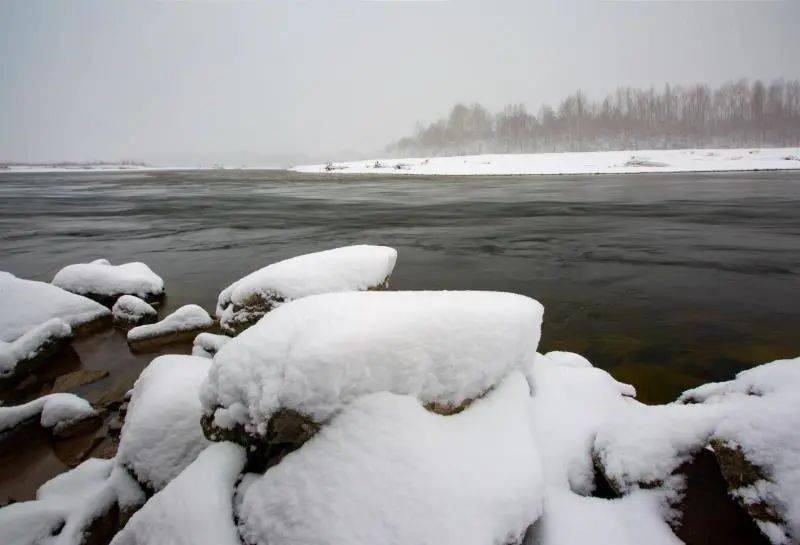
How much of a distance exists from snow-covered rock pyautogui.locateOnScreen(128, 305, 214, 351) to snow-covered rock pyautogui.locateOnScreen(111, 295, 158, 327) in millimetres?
505

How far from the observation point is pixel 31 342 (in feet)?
15.6

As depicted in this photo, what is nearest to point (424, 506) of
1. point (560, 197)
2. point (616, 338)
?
point (616, 338)

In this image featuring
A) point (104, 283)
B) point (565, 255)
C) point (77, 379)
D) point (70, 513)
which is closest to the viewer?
point (70, 513)

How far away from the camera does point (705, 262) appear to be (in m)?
9.09

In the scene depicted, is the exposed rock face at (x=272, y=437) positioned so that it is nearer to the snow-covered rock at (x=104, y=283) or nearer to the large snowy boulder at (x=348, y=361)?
the large snowy boulder at (x=348, y=361)

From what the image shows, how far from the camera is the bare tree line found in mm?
66750

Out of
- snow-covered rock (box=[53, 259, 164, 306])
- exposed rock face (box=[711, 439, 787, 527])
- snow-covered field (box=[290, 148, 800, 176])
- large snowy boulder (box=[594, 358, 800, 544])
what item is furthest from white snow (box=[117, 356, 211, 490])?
snow-covered field (box=[290, 148, 800, 176])

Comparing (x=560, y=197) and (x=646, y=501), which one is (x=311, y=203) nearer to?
(x=560, y=197)

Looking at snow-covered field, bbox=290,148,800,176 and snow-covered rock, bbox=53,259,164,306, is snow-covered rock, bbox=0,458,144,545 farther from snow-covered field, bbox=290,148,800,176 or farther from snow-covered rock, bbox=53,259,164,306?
snow-covered field, bbox=290,148,800,176

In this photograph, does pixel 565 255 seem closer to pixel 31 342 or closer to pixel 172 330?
pixel 172 330

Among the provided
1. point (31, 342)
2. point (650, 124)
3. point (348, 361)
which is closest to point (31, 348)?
point (31, 342)

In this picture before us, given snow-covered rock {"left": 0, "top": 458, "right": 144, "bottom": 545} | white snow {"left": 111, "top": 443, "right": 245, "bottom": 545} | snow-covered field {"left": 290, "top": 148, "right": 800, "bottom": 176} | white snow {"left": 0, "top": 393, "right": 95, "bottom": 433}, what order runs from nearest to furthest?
white snow {"left": 111, "top": 443, "right": 245, "bottom": 545}, snow-covered rock {"left": 0, "top": 458, "right": 144, "bottom": 545}, white snow {"left": 0, "top": 393, "right": 95, "bottom": 433}, snow-covered field {"left": 290, "top": 148, "right": 800, "bottom": 176}

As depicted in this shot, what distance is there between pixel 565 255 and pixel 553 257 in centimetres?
37

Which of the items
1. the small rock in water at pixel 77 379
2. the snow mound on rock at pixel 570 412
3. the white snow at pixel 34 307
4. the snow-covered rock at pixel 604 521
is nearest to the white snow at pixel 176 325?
the small rock in water at pixel 77 379
